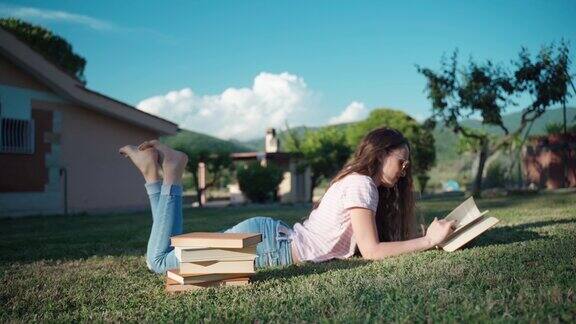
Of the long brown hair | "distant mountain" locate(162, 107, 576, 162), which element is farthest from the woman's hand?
"distant mountain" locate(162, 107, 576, 162)

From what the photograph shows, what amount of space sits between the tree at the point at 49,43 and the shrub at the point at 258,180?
31.9 feet

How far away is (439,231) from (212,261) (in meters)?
1.68

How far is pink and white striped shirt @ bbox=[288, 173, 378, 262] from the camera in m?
3.61

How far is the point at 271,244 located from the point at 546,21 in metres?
18.1

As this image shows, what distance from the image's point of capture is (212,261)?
9.74ft

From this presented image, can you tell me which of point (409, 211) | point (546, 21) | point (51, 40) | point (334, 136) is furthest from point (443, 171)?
point (409, 211)

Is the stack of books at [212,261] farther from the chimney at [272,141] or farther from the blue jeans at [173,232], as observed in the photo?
the chimney at [272,141]

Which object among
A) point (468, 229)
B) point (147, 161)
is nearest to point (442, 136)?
point (468, 229)

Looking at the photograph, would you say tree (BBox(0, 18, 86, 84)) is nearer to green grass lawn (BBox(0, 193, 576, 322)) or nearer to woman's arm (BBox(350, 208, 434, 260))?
green grass lawn (BBox(0, 193, 576, 322))

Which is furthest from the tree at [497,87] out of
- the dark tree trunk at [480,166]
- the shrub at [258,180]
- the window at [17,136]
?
the window at [17,136]

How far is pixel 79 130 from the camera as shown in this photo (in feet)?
44.6

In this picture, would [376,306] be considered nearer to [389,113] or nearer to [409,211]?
[409,211]

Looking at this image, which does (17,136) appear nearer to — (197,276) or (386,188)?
(386,188)

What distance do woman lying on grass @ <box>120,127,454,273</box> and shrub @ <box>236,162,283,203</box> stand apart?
16.3m
